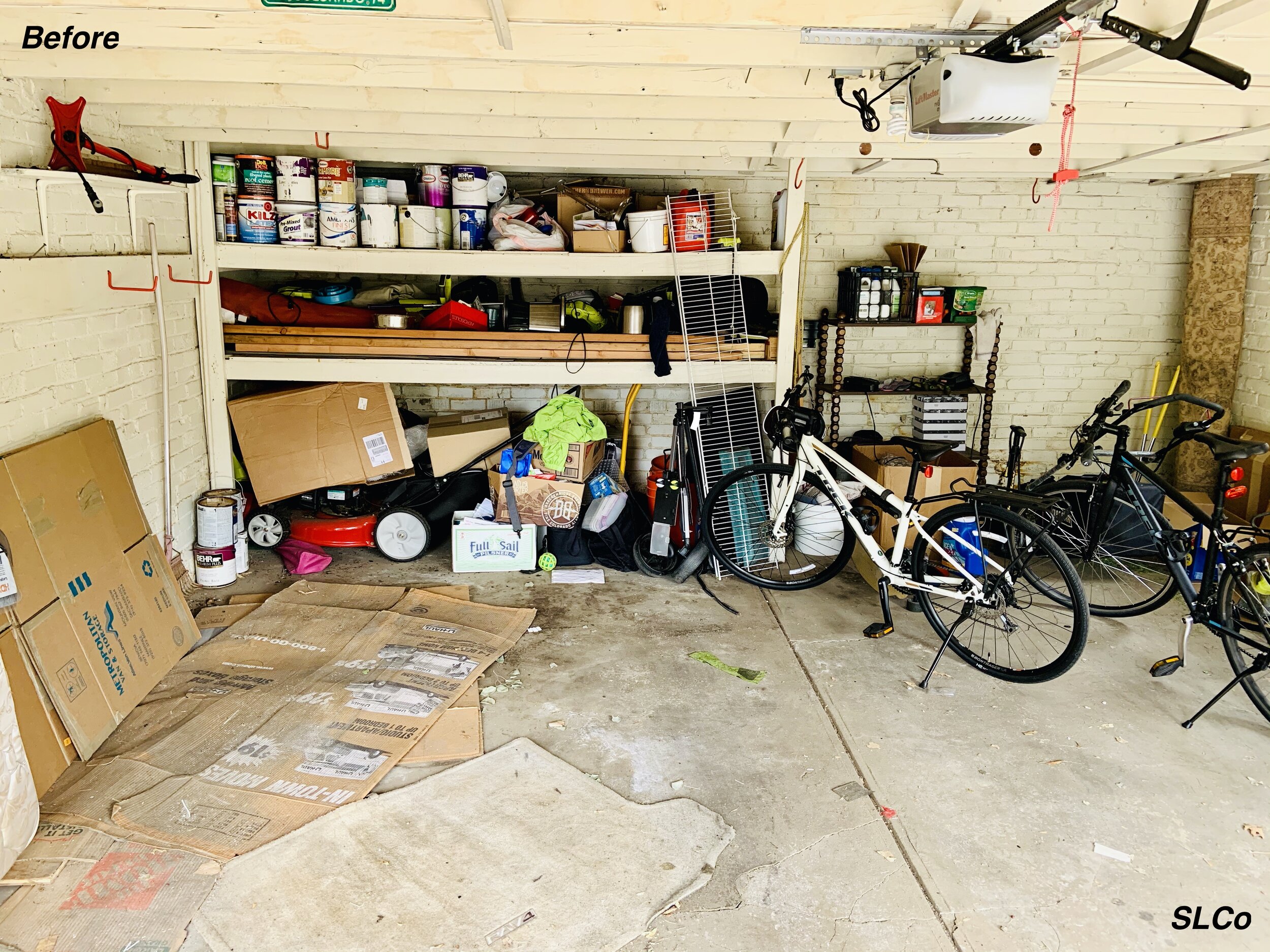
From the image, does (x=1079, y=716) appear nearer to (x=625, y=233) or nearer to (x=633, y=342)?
(x=633, y=342)

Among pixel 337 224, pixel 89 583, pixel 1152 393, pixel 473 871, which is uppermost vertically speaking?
pixel 337 224

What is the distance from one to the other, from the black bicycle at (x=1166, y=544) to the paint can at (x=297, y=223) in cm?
364

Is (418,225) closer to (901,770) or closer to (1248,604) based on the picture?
(901,770)

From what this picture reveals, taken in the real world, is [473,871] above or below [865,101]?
below

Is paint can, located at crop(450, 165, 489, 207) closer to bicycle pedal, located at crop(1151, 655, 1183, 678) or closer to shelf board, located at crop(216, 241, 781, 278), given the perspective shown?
shelf board, located at crop(216, 241, 781, 278)

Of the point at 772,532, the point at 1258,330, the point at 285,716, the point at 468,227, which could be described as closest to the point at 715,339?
the point at 772,532

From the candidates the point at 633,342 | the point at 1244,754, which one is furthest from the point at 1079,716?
the point at 633,342

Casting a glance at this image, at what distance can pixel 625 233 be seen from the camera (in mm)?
4746

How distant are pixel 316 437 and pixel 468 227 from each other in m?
1.39

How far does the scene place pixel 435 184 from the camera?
4641 millimetres

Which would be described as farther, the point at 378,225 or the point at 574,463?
the point at 574,463

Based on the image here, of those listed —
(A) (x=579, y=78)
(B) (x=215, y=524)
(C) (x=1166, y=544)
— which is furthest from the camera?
(B) (x=215, y=524)

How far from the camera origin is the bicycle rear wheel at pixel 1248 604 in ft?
10.3

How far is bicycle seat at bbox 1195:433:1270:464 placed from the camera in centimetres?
311
